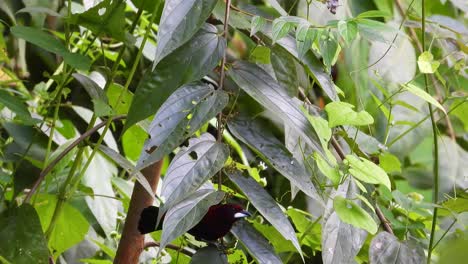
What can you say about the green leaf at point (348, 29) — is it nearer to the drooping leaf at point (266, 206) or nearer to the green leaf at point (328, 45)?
the green leaf at point (328, 45)

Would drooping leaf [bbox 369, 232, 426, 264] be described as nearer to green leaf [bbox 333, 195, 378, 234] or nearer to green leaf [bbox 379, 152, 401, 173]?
green leaf [bbox 333, 195, 378, 234]

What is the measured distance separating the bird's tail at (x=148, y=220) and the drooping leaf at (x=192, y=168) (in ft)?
0.55

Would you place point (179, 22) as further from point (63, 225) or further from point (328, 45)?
point (63, 225)

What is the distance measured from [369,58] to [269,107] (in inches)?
23.6

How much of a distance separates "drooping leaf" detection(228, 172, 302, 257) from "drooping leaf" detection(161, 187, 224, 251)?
0.11 feet

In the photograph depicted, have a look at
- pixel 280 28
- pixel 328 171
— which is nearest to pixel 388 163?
pixel 328 171

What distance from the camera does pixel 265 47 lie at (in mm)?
799

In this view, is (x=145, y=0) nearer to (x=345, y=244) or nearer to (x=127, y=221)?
(x=127, y=221)

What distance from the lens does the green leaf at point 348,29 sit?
676 mm

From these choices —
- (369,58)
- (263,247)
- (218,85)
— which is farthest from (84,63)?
(369,58)

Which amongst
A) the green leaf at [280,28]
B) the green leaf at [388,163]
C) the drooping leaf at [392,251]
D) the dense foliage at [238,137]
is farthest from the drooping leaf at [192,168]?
the green leaf at [388,163]

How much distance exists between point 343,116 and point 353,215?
4.0 inches

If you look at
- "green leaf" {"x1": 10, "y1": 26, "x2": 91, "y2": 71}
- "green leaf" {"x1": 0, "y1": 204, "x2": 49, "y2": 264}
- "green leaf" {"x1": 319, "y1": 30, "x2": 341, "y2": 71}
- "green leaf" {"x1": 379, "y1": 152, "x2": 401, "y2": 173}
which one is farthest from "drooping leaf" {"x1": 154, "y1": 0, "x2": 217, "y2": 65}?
"green leaf" {"x1": 379, "y1": 152, "x2": 401, "y2": 173}

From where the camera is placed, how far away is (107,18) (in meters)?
0.89
